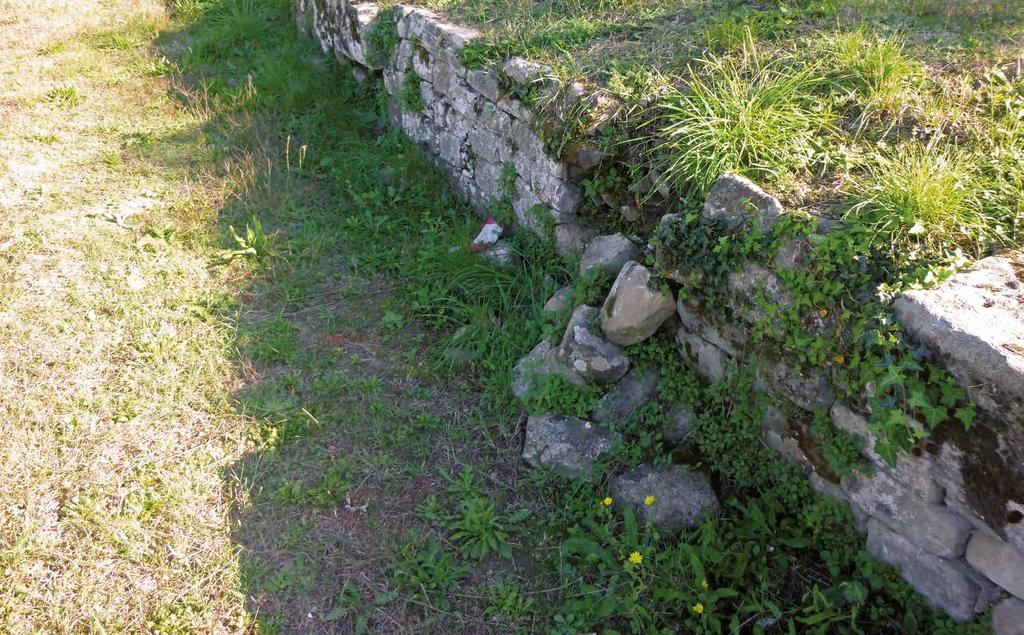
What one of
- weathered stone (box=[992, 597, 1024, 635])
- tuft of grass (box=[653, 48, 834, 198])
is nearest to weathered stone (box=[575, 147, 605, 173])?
tuft of grass (box=[653, 48, 834, 198])

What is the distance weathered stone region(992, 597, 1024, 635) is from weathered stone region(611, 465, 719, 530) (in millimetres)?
1016

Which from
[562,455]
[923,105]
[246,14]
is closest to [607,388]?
[562,455]

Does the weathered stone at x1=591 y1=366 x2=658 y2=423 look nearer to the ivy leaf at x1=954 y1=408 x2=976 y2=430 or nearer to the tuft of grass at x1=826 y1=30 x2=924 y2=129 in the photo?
the ivy leaf at x1=954 y1=408 x2=976 y2=430

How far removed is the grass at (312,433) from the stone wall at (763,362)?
0.41 ft

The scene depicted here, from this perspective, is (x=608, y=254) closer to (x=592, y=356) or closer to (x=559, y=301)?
(x=559, y=301)

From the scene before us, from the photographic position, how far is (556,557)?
3033 mm

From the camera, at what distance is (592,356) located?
3.45m

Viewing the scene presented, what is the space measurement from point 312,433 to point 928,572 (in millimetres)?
2704

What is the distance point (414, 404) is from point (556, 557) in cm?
116

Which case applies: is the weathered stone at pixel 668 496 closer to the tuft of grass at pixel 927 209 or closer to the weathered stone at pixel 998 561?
the weathered stone at pixel 998 561

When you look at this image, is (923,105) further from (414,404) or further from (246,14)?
(246,14)

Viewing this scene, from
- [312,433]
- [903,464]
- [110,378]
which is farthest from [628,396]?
[110,378]

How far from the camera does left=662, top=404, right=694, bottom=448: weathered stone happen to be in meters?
3.28

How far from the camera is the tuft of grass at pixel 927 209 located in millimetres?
2707
